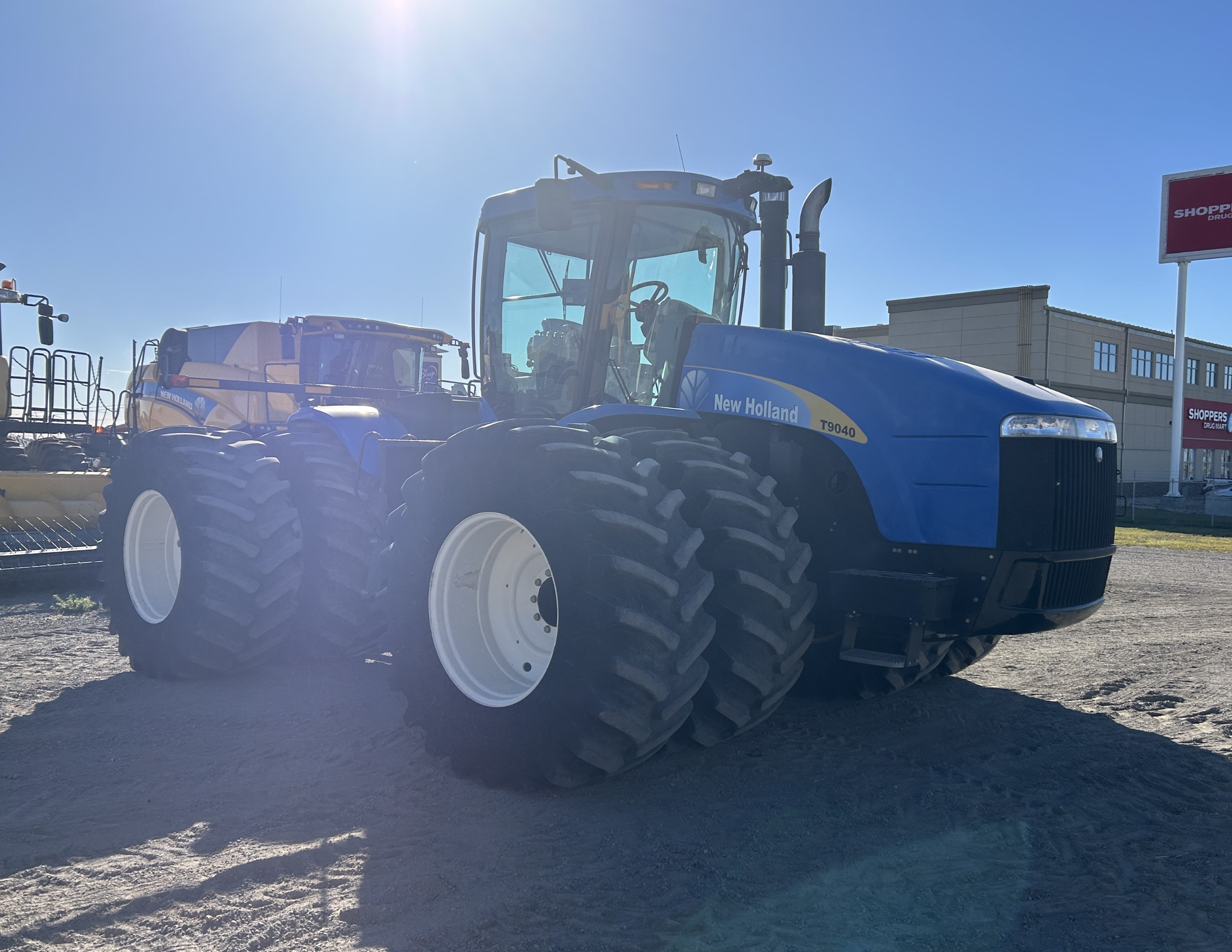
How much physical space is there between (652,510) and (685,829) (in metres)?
1.20

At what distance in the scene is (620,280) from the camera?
5.19 m

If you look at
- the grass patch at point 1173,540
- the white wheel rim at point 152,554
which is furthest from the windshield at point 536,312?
the grass patch at point 1173,540

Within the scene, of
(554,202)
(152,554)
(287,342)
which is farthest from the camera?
(287,342)

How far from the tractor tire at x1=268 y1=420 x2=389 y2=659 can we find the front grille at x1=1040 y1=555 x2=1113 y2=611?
11.8ft

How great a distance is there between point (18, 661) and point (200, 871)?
12.7ft

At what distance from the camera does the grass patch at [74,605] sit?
7969 mm

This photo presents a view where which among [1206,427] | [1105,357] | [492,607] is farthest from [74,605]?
[1206,427]

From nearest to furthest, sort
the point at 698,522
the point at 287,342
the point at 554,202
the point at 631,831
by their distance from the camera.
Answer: the point at 631,831, the point at 698,522, the point at 554,202, the point at 287,342

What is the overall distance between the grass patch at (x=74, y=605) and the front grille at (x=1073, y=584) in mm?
7344

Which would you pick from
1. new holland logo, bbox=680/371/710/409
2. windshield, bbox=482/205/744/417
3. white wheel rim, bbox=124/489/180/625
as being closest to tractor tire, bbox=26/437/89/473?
white wheel rim, bbox=124/489/180/625

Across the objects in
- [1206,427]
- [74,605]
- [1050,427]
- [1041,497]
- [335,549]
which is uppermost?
[1206,427]

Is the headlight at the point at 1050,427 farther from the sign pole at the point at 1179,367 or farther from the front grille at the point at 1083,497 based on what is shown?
the sign pole at the point at 1179,367

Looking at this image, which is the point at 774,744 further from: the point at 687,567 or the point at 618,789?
the point at 687,567

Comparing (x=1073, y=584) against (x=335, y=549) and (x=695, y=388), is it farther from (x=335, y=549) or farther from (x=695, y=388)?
(x=335, y=549)
